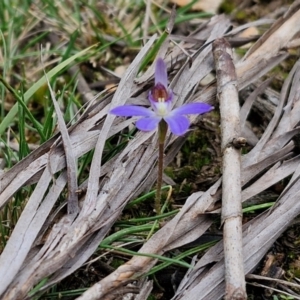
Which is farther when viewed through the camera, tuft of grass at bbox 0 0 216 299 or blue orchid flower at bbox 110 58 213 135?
tuft of grass at bbox 0 0 216 299

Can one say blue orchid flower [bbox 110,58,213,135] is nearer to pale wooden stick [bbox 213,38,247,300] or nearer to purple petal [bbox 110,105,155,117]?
purple petal [bbox 110,105,155,117]

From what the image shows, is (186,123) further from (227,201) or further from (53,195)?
(53,195)

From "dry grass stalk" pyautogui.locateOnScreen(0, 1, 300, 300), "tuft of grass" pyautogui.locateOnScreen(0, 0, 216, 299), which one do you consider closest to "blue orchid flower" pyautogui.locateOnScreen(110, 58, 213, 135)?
"dry grass stalk" pyautogui.locateOnScreen(0, 1, 300, 300)

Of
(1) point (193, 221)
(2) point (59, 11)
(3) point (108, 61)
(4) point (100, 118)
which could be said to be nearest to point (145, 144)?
(4) point (100, 118)

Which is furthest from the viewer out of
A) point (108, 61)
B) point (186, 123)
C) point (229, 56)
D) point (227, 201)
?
point (108, 61)

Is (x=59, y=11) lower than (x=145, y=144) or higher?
higher
